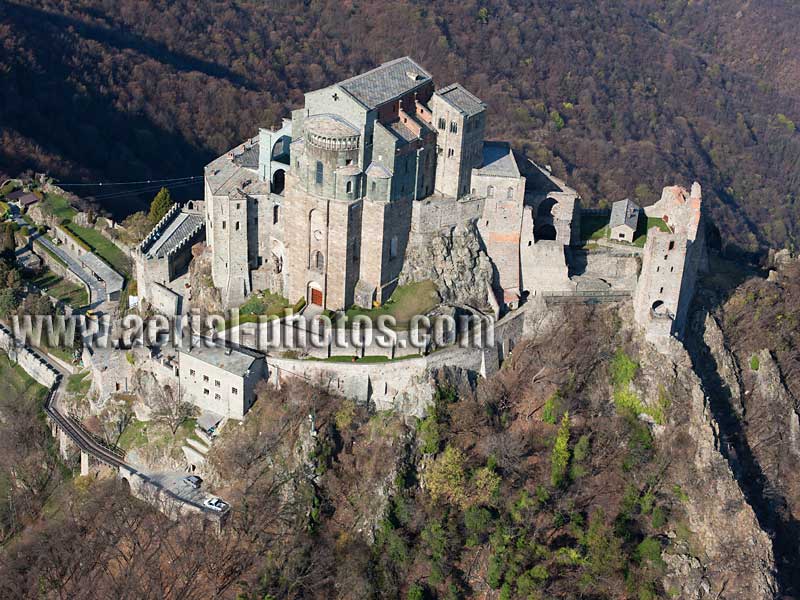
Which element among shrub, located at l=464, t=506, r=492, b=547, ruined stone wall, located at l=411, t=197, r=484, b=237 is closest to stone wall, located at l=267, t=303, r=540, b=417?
shrub, located at l=464, t=506, r=492, b=547

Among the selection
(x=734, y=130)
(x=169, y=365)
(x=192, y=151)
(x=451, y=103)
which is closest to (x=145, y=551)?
(x=169, y=365)

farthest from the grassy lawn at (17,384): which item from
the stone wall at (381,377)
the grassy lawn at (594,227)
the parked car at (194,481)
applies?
the grassy lawn at (594,227)

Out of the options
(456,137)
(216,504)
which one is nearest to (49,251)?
(216,504)

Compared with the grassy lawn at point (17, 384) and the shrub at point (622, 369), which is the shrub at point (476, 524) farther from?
the grassy lawn at point (17, 384)

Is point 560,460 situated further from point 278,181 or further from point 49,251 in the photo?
point 49,251

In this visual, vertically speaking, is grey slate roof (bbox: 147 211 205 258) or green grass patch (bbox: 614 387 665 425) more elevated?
grey slate roof (bbox: 147 211 205 258)

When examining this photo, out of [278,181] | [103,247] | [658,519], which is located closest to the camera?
[658,519]

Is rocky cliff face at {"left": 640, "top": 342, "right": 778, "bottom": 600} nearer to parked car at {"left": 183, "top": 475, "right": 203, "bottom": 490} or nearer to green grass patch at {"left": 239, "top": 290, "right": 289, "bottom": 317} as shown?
green grass patch at {"left": 239, "top": 290, "right": 289, "bottom": 317}
